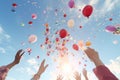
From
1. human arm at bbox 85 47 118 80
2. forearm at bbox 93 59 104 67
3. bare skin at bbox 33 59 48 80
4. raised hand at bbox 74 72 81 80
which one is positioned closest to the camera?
human arm at bbox 85 47 118 80

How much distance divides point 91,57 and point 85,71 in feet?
12.1

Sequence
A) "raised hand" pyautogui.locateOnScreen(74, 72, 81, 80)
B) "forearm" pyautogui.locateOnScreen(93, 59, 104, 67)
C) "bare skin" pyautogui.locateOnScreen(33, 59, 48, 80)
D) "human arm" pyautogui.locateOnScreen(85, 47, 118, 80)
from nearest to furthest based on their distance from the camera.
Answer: "human arm" pyautogui.locateOnScreen(85, 47, 118, 80) → "forearm" pyautogui.locateOnScreen(93, 59, 104, 67) → "bare skin" pyautogui.locateOnScreen(33, 59, 48, 80) → "raised hand" pyautogui.locateOnScreen(74, 72, 81, 80)

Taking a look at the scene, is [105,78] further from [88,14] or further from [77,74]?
[88,14]

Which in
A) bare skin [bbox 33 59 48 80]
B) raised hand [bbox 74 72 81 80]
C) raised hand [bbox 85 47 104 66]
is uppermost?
raised hand [bbox 85 47 104 66]

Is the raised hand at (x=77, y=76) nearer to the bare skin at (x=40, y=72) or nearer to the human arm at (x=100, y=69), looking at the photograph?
the bare skin at (x=40, y=72)

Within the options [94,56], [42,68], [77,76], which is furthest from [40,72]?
[94,56]

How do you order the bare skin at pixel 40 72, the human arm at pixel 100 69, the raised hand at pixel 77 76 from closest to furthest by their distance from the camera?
the human arm at pixel 100 69 → the bare skin at pixel 40 72 → the raised hand at pixel 77 76

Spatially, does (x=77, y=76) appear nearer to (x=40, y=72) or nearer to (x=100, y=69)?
(x=40, y=72)

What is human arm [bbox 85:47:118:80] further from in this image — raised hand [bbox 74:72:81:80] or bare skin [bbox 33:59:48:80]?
raised hand [bbox 74:72:81:80]

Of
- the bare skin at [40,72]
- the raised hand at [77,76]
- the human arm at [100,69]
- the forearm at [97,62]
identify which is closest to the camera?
the human arm at [100,69]

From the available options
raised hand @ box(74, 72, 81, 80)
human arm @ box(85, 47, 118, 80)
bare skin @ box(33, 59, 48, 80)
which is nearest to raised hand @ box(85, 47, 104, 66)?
human arm @ box(85, 47, 118, 80)

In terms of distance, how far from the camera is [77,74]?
571 cm

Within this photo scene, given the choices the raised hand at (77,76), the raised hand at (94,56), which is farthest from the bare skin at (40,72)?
the raised hand at (94,56)

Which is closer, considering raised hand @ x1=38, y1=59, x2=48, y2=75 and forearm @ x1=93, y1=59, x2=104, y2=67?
forearm @ x1=93, y1=59, x2=104, y2=67
